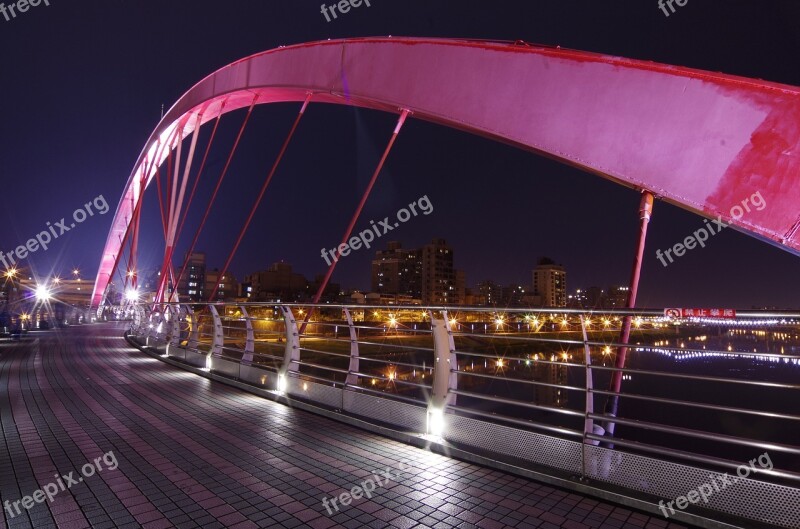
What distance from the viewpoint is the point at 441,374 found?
14.7ft

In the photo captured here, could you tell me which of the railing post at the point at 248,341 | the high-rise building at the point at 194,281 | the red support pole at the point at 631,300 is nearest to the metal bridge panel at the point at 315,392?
the railing post at the point at 248,341

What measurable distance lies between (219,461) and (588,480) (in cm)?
299

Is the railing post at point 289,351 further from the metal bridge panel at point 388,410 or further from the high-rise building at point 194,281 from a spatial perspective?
the high-rise building at point 194,281

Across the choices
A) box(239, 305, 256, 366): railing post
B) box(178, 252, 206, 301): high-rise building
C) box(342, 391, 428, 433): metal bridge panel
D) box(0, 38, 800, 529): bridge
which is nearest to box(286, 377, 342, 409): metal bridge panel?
box(0, 38, 800, 529): bridge

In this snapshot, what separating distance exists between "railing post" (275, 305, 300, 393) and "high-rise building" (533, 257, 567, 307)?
113 meters

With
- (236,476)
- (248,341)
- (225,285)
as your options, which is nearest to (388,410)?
(236,476)

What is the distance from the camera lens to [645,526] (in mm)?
2852

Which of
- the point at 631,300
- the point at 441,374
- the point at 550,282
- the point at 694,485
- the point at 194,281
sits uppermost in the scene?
the point at 194,281

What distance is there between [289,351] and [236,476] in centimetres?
293

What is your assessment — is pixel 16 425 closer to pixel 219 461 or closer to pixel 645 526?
pixel 219 461

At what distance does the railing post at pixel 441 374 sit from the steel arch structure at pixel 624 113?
2.67 m

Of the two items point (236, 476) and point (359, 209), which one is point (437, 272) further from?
point (236, 476)

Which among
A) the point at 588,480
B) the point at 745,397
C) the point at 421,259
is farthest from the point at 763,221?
the point at 421,259

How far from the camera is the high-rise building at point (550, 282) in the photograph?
391 ft
